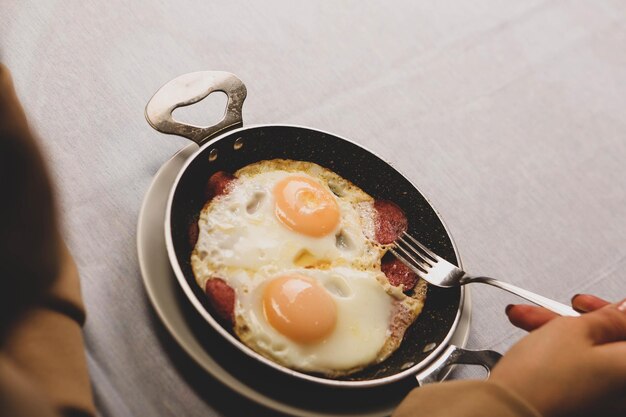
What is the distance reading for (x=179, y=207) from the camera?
3.05ft

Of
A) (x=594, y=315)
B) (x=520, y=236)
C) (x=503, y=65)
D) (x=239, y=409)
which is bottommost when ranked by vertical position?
(x=239, y=409)

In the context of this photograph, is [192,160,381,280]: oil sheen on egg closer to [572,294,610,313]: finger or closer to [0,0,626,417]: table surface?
[0,0,626,417]: table surface

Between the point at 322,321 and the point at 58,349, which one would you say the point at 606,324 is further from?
the point at 58,349

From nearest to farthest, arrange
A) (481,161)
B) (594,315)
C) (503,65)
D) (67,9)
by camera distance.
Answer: (594,315), (67,9), (481,161), (503,65)

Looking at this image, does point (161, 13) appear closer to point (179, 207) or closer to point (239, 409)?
point (179, 207)

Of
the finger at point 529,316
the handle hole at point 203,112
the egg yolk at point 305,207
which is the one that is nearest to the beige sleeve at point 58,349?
the egg yolk at point 305,207

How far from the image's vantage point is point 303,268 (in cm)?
98

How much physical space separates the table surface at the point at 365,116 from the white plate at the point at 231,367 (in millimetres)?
52

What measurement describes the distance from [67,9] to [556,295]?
3.50ft

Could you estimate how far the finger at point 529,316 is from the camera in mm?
966

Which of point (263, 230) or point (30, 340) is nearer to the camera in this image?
point (30, 340)

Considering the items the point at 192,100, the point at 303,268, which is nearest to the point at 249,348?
the point at 303,268

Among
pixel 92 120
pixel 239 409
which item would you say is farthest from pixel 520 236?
pixel 92 120

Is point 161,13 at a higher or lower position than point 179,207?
higher
